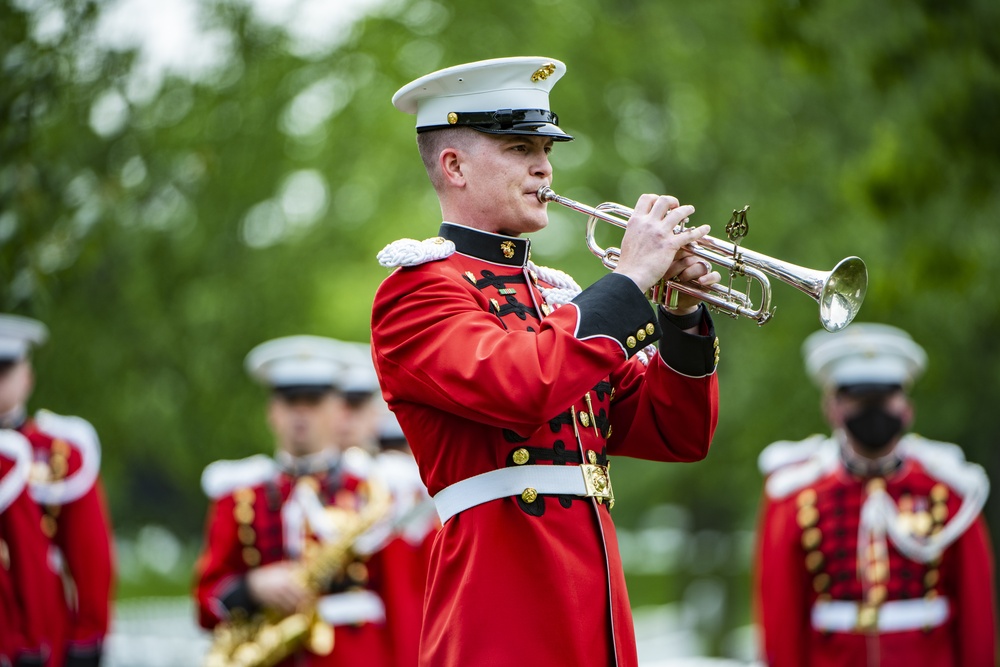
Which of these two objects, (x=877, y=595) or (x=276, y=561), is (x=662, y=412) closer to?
(x=877, y=595)

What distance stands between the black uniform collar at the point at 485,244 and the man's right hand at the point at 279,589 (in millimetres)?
3939

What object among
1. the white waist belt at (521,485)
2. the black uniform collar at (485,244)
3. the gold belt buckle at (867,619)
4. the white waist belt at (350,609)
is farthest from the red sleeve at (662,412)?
the white waist belt at (350,609)

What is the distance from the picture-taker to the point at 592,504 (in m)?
3.76

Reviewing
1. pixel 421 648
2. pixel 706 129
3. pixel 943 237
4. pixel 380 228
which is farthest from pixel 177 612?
pixel 421 648

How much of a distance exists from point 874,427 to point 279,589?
3.28 metres

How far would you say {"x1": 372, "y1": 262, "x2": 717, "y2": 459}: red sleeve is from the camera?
344 cm

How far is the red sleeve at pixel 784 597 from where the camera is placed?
7477 millimetres

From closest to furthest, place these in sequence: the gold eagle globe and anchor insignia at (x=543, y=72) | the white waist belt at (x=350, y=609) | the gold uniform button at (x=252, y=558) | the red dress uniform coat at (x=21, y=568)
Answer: the gold eagle globe and anchor insignia at (x=543, y=72) → the red dress uniform coat at (x=21, y=568) → the white waist belt at (x=350, y=609) → the gold uniform button at (x=252, y=558)

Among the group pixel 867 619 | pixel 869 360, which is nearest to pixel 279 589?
pixel 867 619

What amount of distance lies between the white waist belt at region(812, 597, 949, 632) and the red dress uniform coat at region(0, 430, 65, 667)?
4.10m

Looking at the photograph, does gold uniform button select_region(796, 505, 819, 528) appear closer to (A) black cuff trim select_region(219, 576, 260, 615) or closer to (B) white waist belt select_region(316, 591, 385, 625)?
(B) white waist belt select_region(316, 591, 385, 625)

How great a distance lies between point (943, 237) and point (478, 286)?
5476mm

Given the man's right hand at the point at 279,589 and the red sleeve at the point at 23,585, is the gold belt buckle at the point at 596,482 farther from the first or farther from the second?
the red sleeve at the point at 23,585

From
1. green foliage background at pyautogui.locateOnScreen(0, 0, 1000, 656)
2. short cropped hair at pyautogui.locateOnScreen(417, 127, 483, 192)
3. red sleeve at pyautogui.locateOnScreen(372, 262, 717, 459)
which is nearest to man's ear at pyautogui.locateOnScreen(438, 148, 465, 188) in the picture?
short cropped hair at pyautogui.locateOnScreen(417, 127, 483, 192)
